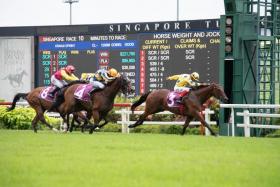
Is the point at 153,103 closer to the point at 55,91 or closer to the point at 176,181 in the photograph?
the point at 55,91

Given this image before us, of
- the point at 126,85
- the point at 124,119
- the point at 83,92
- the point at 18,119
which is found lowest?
the point at 18,119

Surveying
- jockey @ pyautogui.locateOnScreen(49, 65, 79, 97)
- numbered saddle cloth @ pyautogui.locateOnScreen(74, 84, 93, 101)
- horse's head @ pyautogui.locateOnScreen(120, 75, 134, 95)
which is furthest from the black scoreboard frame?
numbered saddle cloth @ pyautogui.locateOnScreen(74, 84, 93, 101)

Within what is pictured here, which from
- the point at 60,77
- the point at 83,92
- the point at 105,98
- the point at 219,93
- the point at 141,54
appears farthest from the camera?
the point at 141,54

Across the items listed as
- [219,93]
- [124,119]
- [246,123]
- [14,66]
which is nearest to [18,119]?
[14,66]

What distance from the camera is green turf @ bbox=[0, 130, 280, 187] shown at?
9903mm

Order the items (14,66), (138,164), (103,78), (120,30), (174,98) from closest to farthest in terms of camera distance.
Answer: (138,164)
(174,98)
(103,78)
(120,30)
(14,66)

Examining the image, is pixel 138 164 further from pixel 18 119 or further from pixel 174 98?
pixel 18 119

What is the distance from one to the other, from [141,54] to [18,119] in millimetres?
3753

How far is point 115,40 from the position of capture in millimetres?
26719

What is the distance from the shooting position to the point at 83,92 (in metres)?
21.7

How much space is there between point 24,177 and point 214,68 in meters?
A: 15.2

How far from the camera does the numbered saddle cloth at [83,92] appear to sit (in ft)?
71.1

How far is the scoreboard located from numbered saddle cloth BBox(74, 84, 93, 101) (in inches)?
172

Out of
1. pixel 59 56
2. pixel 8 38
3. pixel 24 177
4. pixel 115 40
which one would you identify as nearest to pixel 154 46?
pixel 115 40
